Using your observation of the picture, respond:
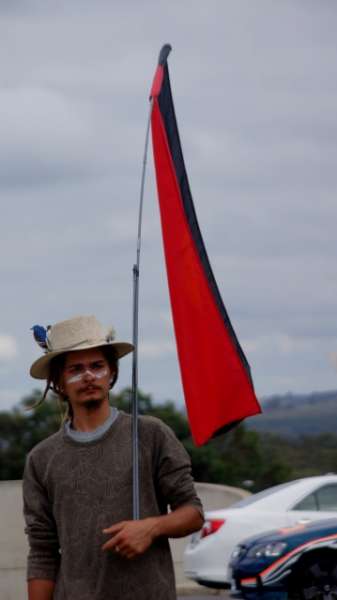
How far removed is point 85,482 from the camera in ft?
16.9

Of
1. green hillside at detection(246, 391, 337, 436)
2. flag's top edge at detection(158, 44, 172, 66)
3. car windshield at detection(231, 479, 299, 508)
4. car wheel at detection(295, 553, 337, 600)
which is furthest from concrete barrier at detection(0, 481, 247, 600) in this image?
green hillside at detection(246, 391, 337, 436)

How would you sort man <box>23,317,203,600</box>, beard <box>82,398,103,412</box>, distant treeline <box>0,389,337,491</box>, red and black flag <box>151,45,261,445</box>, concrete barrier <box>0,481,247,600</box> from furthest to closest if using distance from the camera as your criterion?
1. distant treeline <box>0,389,337,491</box>
2. concrete barrier <box>0,481,247,600</box>
3. red and black flag <box>151,45,261,445</box>
4. beard <box>82,398,103,412</box>
5. man <box>23,317,203,600</box>

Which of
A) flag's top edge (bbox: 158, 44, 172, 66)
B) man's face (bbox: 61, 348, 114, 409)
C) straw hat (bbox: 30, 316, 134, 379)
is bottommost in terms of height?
man's face (bbox: 61, 348, 114, 409)

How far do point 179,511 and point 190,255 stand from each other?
86 centimetres

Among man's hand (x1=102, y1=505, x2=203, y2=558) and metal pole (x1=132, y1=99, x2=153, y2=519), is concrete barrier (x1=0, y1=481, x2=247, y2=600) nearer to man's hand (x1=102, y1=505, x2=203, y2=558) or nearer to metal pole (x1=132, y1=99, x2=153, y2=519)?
metal pole (x1=132, y1=99, x2=153, y2=519)

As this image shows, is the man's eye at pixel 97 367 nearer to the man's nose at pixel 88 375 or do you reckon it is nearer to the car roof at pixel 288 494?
the man's nose at pixel 88 375

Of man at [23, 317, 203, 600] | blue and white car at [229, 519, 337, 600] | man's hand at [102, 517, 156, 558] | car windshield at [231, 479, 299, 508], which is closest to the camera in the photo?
man's hand at [102, 517, 156, 558]

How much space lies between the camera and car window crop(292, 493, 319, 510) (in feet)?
56.0

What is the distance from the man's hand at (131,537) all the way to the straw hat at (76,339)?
24.4 inches

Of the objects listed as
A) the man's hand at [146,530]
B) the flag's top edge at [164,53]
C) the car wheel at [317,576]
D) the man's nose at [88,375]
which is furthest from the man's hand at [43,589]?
the car wheel at [317,576]

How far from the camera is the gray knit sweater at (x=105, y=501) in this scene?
200 inches

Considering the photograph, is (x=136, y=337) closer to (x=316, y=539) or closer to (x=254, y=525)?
(x=316, y=539)

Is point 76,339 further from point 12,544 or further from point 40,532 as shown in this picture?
point 12,544

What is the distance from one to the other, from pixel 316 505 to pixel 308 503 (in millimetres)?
97
